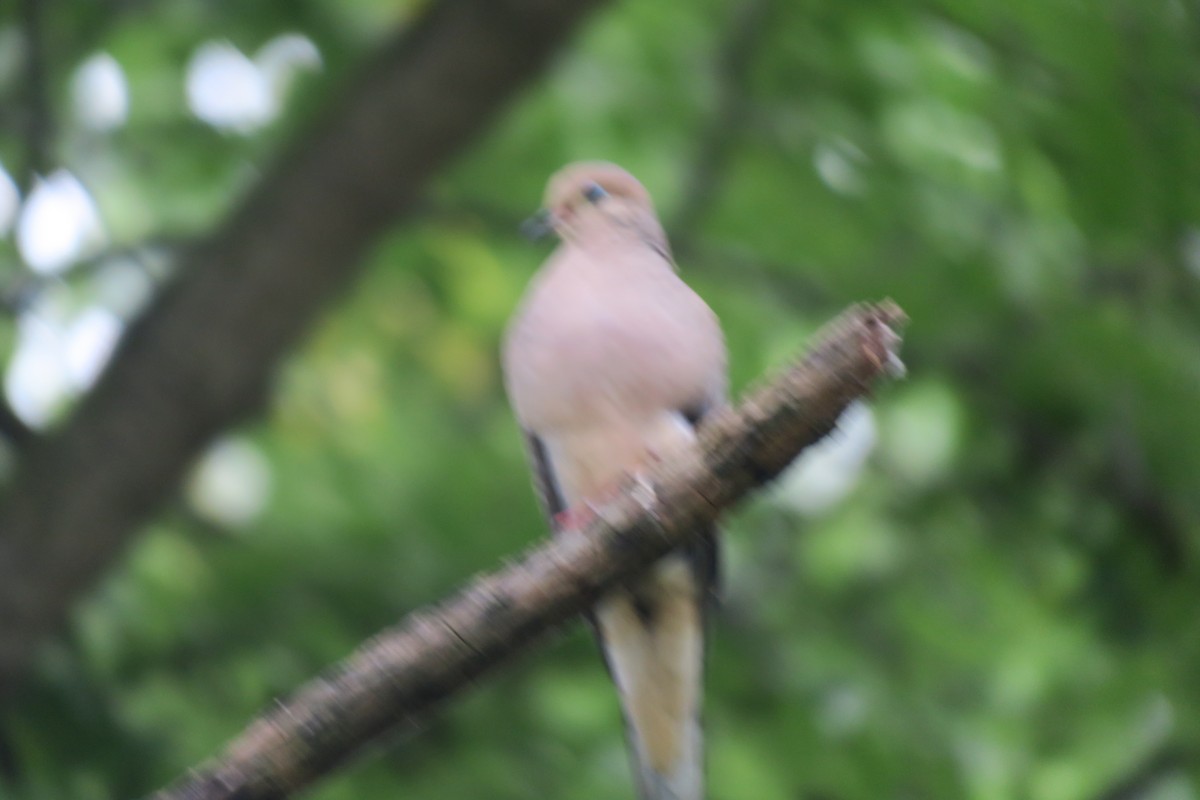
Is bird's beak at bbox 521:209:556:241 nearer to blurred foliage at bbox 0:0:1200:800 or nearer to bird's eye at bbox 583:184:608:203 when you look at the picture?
bird's eye at bbox 583:184:608:203

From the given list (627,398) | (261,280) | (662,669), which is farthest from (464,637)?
(261,280)

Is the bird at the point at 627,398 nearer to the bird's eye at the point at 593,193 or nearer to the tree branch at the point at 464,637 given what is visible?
the bird's eye at the point at 593,193

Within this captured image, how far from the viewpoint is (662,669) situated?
11.0 feet

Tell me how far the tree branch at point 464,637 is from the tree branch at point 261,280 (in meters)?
2.32

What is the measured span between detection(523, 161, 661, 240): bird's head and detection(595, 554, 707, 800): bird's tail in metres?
0.72

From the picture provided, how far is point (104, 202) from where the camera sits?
5562 mm

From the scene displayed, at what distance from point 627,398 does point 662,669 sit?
717 millimetres

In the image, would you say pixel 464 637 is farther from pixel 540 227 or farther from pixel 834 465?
pixel 834 465

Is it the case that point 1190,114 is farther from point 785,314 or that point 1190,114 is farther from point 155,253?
point 155,253

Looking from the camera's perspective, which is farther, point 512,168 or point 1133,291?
point 512,168

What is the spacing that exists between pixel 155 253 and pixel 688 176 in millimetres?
1825

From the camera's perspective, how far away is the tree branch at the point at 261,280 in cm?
450

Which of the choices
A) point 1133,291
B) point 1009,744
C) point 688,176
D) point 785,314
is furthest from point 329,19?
point 1009,744

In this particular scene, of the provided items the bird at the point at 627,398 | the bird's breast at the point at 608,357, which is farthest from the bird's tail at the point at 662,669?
the bird's breast at the point at 608,357
